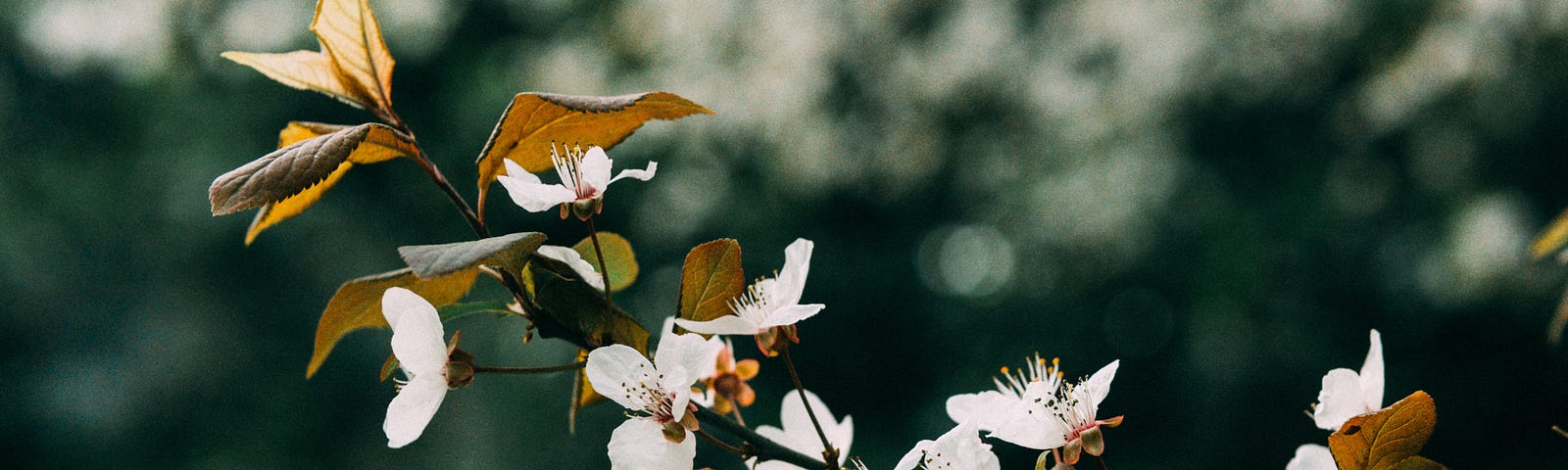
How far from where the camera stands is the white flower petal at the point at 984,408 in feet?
1.19

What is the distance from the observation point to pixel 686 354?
1.22ft

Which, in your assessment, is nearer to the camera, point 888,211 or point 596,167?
point 596,167

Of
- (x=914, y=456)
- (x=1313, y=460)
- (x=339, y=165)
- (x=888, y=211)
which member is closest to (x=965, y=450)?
(x=914, y=456)

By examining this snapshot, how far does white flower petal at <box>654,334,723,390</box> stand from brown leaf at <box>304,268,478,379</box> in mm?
80

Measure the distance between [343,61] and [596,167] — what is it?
136 mm

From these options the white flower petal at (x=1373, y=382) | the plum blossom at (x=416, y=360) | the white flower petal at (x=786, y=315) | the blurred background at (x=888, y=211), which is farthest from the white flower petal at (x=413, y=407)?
the blurred background at (x=888, y=211)

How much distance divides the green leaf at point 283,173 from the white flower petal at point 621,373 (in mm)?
105

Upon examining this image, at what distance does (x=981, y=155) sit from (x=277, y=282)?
127 inches

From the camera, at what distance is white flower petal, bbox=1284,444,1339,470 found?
1.22 ft

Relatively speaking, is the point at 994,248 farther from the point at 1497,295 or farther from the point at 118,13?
the point at 118,13

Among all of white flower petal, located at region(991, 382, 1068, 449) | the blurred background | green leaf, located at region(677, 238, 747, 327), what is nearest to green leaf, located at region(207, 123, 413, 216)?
green leaf, located at region(677, 238, 747, 327)

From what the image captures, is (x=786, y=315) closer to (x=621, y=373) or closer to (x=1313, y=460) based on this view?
(x=621, y=373)

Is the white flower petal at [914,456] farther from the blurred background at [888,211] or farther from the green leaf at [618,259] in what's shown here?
the blurred background at [888,211]

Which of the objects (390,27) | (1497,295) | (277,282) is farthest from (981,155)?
(277,282)
